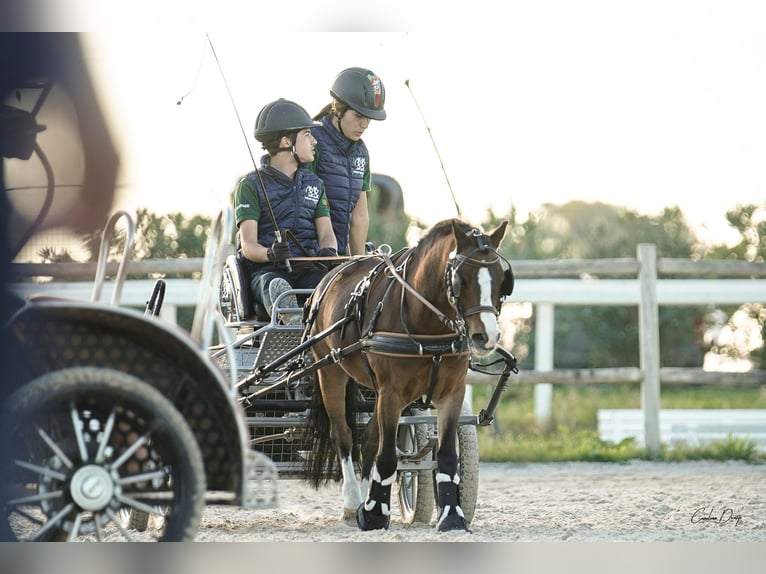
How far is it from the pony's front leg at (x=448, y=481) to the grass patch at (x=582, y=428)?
3365 millimetres

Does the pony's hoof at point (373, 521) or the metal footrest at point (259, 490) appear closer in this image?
the metal footrest at point (259, 490)

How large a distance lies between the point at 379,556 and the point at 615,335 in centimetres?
824

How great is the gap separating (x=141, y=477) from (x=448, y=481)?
1927 millimetres

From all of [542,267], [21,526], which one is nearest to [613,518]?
[21,526]

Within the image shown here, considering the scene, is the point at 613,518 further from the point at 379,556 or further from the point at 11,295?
the point at 11,295

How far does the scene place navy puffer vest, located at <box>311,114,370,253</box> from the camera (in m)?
5.18

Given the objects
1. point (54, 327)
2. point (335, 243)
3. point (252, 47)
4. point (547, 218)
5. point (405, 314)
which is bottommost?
point (54, 327)

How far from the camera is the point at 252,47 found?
13.7 feet

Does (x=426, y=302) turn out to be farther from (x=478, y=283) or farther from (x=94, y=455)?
(x=94, y=455)

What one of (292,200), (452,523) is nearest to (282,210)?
(292,200)

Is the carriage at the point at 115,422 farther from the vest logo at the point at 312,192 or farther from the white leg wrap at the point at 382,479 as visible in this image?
the vest logo at the point at 312,192

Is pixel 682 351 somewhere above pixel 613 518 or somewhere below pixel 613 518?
above

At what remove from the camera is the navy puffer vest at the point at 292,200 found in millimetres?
5008

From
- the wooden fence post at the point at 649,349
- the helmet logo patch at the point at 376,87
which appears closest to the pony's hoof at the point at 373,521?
the helmet logo patch at the point at 376,87
